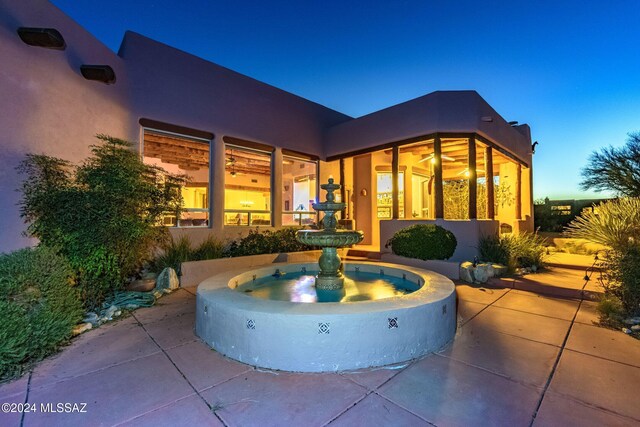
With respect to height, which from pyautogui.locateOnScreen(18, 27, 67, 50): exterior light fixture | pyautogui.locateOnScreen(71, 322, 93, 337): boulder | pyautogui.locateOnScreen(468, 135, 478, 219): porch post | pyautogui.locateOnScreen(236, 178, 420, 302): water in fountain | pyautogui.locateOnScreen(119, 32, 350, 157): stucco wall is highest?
pyautogui.locateOnScreen(119, 32, 350, 157): stucco wall

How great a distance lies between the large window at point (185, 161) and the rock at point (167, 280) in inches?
48.2

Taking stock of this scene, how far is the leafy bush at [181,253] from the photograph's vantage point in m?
5.84

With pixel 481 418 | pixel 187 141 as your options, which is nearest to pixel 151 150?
pixel 187 141

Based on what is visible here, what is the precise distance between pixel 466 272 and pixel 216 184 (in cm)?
687

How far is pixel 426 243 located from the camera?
6.68 metres

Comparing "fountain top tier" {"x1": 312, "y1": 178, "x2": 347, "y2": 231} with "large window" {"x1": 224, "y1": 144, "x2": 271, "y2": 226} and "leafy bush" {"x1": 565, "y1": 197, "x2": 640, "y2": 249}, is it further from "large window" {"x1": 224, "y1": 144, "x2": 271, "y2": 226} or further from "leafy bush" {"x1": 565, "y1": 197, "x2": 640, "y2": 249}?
"large window" {"x1": 224, "y1": 144, "x2": 271, "y2": 226}

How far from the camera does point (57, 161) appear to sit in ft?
13.6

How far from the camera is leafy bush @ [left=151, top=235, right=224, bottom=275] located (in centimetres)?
584

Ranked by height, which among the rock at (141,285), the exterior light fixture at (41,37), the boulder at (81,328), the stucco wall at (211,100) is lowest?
the boulder at (81,328)

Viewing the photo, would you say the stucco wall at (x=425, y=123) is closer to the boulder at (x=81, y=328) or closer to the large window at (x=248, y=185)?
the large window at (x=248, y=185)

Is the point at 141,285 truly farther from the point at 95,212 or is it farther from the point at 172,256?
the point at 95,212

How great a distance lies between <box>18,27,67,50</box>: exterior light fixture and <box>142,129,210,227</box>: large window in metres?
2.63

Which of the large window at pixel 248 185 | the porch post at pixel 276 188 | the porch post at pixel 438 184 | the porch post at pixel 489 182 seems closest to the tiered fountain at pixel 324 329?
the porch post at pixel 438 184

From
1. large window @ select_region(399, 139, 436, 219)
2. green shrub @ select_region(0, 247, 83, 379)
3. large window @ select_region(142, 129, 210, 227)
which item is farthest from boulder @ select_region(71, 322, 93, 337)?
large window @ select_region(399, 139, 436, 219)
